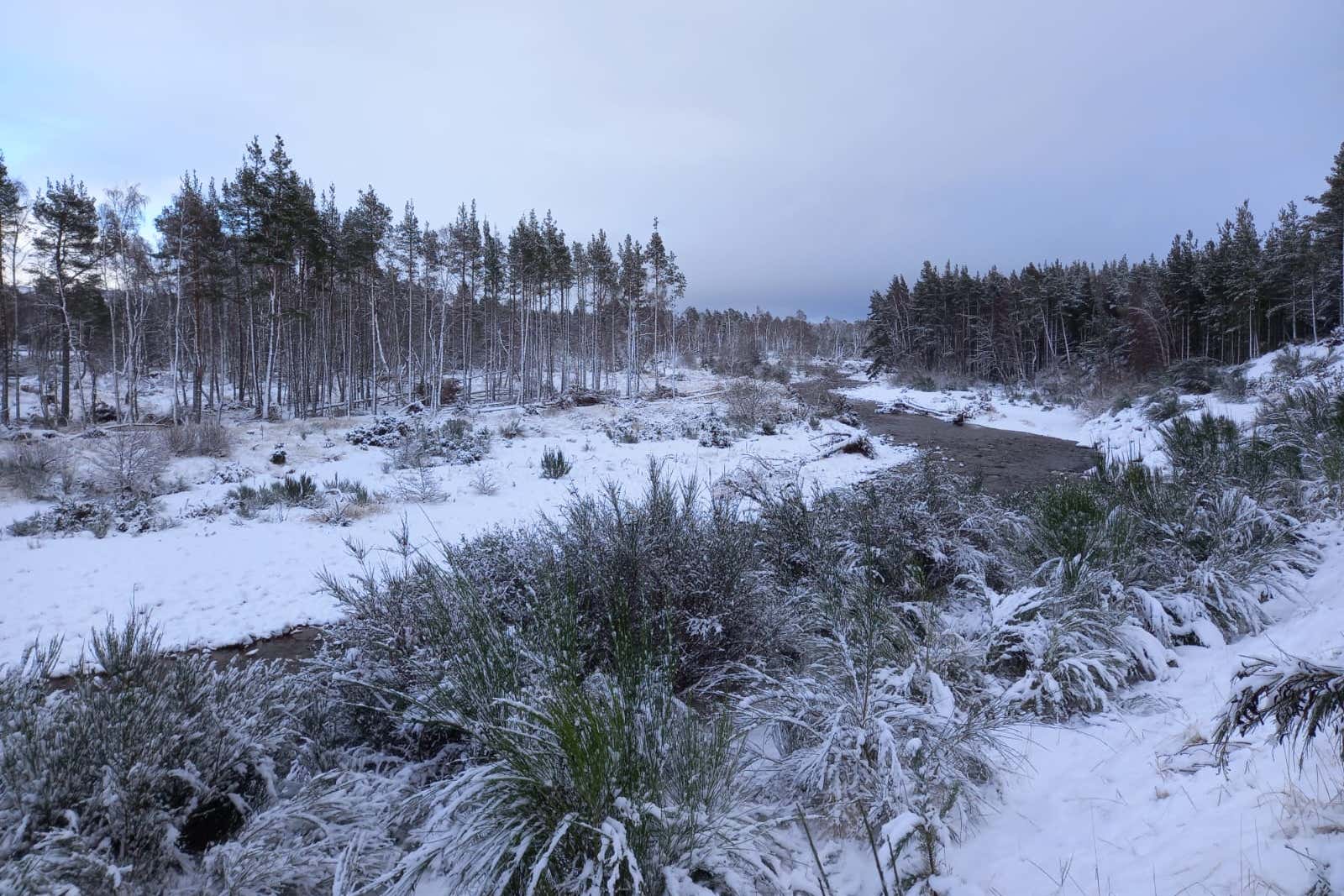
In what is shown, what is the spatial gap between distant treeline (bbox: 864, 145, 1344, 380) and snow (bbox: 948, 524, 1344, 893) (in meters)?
37.0

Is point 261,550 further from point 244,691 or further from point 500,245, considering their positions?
point 500,245

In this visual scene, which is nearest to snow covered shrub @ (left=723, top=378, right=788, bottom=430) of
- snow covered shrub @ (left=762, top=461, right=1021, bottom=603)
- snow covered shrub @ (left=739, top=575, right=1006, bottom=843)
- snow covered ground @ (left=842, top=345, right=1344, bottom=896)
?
snow covered shrub @ (left=762, top=461, right=1021, bottom=603)

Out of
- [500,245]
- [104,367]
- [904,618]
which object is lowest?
[904,618]

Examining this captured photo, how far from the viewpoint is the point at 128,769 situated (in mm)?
2152

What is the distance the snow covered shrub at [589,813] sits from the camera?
1.88 meters

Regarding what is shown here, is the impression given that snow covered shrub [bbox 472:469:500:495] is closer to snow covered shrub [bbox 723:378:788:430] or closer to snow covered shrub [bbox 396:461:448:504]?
snow covered shrub [bbox 396:461:448:504]

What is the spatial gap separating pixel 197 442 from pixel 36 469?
395 centimetres

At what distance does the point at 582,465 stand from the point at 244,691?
440 inches

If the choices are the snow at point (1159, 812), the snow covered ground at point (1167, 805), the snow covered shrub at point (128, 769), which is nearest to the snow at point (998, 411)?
the snow covered ground at point (1167, 805)

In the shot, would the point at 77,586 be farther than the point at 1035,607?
Yes

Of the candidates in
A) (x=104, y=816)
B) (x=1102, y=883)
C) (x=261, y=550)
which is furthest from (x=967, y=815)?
(x=261, y=550)

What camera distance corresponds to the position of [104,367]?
40.2 m

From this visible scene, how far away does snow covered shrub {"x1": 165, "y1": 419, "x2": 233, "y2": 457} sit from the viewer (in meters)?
15.5

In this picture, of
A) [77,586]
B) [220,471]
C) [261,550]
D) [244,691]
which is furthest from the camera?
[220,471]
